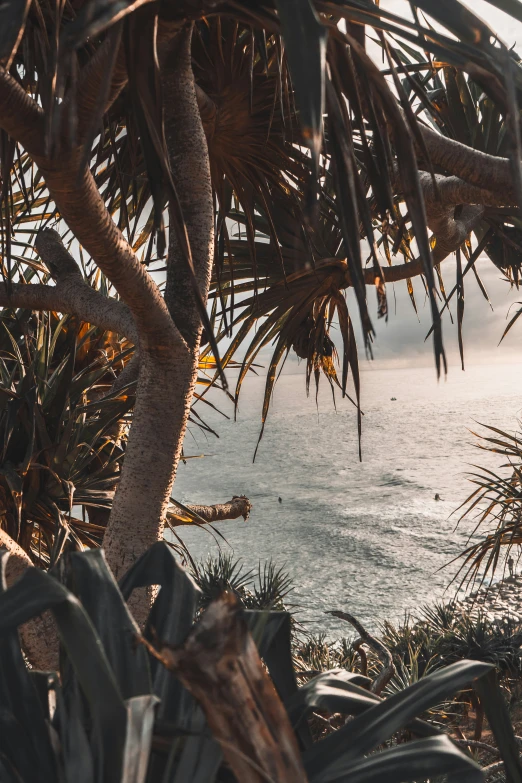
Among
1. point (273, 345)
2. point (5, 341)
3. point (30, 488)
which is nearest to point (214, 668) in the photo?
point (30, 488)

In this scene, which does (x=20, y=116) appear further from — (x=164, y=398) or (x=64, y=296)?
(x=64, y=296)

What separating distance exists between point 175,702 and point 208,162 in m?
1.05

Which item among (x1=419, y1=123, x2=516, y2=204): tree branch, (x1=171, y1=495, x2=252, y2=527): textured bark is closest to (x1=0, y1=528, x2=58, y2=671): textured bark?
(x1=171, y1=495, x2=252, y2=527): textured bark

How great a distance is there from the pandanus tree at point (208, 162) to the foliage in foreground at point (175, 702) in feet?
1.18

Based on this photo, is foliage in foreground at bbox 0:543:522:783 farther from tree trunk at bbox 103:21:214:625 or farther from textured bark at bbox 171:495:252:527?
textured bark at bbox 171:495:252:527

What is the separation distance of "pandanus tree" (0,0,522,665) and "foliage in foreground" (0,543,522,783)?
36 centimetres

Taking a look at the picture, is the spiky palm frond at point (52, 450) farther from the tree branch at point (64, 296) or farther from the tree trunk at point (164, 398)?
the tree trunk at point (164, 398)

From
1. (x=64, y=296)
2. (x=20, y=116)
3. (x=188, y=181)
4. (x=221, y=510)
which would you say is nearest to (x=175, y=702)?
(x=20, y=116)

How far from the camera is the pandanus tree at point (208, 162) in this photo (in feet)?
2.27

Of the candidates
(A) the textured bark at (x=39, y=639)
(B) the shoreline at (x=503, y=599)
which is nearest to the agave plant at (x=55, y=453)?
(A) the textured bark at (x=39, y=639)

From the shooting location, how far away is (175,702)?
0.66 meters

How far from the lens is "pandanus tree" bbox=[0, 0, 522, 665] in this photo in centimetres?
69

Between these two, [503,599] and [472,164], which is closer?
[472,164]

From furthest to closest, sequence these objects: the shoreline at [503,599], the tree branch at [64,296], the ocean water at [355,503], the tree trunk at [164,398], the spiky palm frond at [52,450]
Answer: the ocean water at [355,503] < the shoreline at [503,599] < the spiky palm frond at [52,450] < the tree branch at [64,296] < the tree trunk at [164,398]
